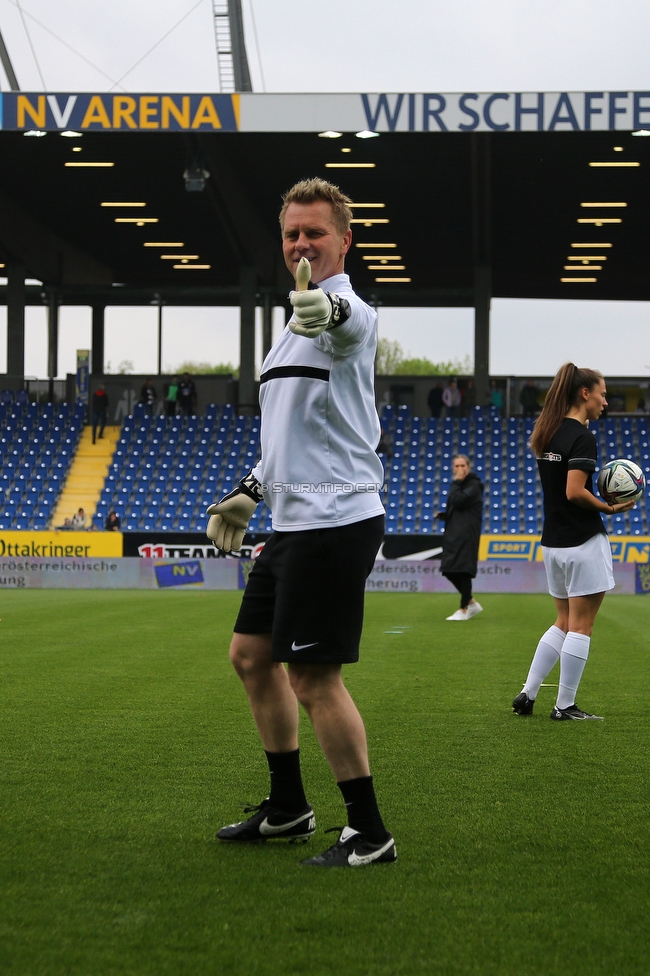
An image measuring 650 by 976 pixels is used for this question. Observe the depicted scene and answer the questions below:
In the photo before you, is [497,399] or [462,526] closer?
[462,526]

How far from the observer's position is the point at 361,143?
25.6 metres

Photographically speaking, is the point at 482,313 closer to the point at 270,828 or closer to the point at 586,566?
the point at 586,566

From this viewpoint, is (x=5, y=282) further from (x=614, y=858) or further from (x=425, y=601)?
(x=614, y=858)

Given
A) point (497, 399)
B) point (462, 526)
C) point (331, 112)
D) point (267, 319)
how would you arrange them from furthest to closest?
point (267, 319)
point (497, 399)
point (331, 112)
point (462, 526)

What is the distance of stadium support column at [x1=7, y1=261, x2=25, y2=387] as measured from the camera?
3534cm

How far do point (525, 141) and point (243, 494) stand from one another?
23088 millimetres

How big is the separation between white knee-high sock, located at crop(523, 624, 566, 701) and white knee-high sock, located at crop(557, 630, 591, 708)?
0.13 metres

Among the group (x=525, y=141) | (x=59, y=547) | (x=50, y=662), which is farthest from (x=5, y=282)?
(x=50, y=662)

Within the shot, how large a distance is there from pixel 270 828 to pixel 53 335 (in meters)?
37.2

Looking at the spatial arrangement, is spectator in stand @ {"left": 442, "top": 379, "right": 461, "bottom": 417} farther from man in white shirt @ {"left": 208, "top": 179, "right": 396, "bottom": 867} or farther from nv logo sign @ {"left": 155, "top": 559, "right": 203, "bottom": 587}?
man in white shirt @ {"left": 208, "top": 179, "right": 396, "bottom": 867}

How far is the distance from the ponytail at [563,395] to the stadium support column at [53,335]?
34.4 m

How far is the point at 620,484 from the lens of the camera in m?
6.57

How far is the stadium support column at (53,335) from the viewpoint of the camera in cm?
3909

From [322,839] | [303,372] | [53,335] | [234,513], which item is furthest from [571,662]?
[53,335]
